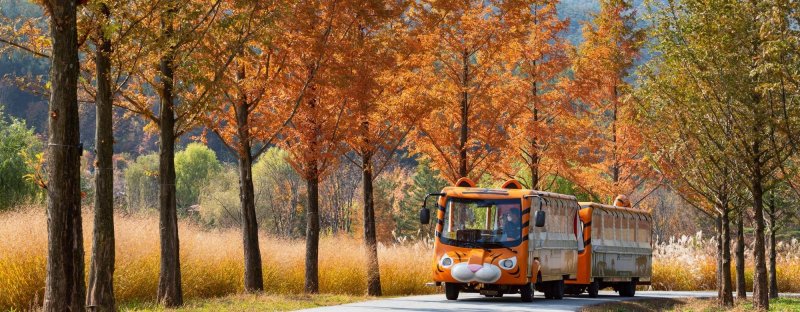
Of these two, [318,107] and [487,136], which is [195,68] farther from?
[487,136]

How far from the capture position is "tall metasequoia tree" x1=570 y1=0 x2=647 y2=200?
34750 mm

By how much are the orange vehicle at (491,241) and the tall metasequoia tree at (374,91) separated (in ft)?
7.40

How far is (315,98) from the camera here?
2467cm

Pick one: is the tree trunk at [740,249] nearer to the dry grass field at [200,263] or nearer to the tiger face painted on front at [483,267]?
the tiger face painted on front at [483,267]

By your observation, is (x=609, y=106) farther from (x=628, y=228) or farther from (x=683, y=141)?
(x=683, y=141)

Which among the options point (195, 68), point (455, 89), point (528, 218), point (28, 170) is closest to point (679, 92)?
point (528, 218)

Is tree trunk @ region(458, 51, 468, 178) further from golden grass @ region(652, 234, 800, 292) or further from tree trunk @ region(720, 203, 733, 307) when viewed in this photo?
golden grass @ region(652, 234, 800, 292)

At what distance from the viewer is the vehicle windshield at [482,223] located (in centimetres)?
2461

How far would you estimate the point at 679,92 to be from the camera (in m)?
24.4

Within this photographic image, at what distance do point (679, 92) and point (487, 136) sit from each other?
6.87 m

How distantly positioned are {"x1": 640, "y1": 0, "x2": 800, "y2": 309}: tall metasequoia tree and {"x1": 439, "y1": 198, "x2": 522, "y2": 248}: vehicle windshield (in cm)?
439

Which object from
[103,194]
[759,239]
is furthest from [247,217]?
[759,239]

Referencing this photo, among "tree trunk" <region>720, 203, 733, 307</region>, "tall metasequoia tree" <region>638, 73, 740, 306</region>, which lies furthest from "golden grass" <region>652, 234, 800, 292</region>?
"tree trunk" <region>720, 203, 733, 307</region>

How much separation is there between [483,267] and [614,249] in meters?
8.57
